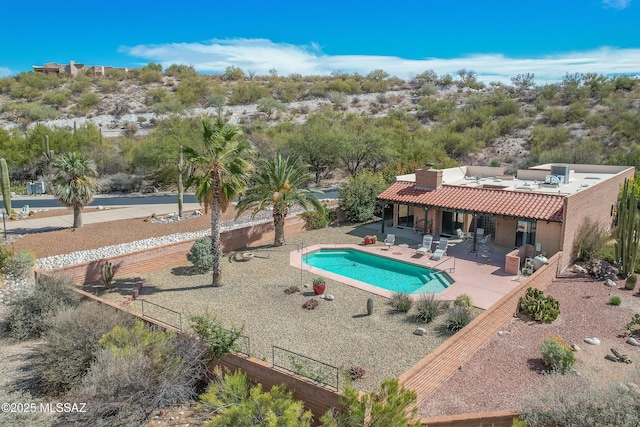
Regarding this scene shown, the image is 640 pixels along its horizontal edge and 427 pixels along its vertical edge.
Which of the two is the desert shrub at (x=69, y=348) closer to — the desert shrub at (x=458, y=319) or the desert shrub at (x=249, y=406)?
the desert shrub at (x=249, y=406)

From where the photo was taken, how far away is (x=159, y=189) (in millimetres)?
45156

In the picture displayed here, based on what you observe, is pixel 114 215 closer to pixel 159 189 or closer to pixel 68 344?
pixel 159 189

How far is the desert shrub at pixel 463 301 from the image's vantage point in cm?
1652

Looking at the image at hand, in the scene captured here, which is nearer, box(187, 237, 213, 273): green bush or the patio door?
box(187, 237, 213, 273): green bush

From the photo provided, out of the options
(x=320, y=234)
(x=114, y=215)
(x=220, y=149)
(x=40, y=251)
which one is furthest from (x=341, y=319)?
(x=114, y=215)

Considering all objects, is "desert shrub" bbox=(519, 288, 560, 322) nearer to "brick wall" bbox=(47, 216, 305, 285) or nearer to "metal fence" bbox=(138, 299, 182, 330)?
"metal fence" bbox=(138, 299, 182, 330)

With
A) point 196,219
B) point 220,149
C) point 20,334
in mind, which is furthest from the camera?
point 196,219

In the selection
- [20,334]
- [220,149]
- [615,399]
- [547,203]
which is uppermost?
[220,149]

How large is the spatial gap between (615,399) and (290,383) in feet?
21.7

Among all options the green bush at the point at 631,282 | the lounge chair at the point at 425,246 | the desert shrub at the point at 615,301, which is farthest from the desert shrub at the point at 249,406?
the green bush at the point at 631,282

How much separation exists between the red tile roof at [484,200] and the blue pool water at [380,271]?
15.6ft

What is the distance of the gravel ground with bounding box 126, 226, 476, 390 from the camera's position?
13.2m

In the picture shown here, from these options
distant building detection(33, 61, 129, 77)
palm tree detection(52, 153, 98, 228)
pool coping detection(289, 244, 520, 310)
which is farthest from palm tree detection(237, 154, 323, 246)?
distant building detection(33, 61, 129, 77)

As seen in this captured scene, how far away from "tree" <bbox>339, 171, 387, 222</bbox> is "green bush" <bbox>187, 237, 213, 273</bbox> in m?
11.6
